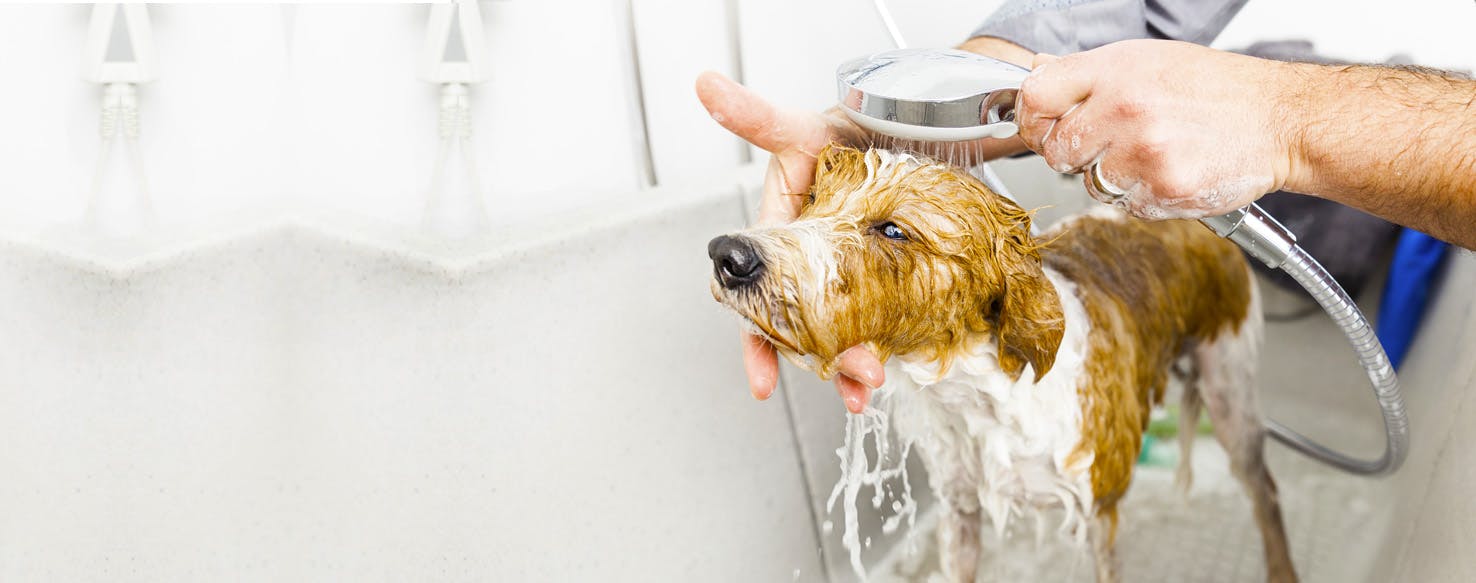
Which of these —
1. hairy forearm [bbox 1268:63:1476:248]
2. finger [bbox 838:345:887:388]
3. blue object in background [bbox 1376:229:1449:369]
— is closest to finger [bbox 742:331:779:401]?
finger [bbox 838:345:887:388]

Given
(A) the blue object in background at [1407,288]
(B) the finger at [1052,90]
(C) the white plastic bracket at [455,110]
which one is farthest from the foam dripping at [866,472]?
(A) the blue object in background at [1407,288]

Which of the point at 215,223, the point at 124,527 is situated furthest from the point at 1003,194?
the point at 124,527

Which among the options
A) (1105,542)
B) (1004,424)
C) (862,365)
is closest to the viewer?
(862,365)

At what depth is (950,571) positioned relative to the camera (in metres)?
1.80

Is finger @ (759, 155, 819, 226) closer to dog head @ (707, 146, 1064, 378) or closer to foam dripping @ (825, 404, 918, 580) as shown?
dog head @ (707, 146, 1064, 378)

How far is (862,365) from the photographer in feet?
3.89

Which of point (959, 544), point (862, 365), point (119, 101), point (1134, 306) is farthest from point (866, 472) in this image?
point (119, 101)

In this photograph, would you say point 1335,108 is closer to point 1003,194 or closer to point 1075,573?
point 1003,194

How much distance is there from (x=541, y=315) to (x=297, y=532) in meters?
0.42

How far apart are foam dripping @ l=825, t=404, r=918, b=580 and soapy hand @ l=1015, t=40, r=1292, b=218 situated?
21.1 inches

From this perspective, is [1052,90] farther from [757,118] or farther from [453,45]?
[453,45]

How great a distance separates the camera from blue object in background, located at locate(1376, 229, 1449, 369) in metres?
2.09

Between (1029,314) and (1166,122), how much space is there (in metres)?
0.34

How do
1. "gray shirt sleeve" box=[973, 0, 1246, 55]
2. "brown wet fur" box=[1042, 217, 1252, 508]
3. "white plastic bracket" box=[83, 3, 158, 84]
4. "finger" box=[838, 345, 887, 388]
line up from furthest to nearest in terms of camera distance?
"gray shirt sleeve" box=[973, 0, 1246, 55], "brown wet fur" box=[1042, 217, 1252, 508], "finger" box=[838, 345, 887, 388], "white plastic bracket" box=[83, 3, 158, 84]
